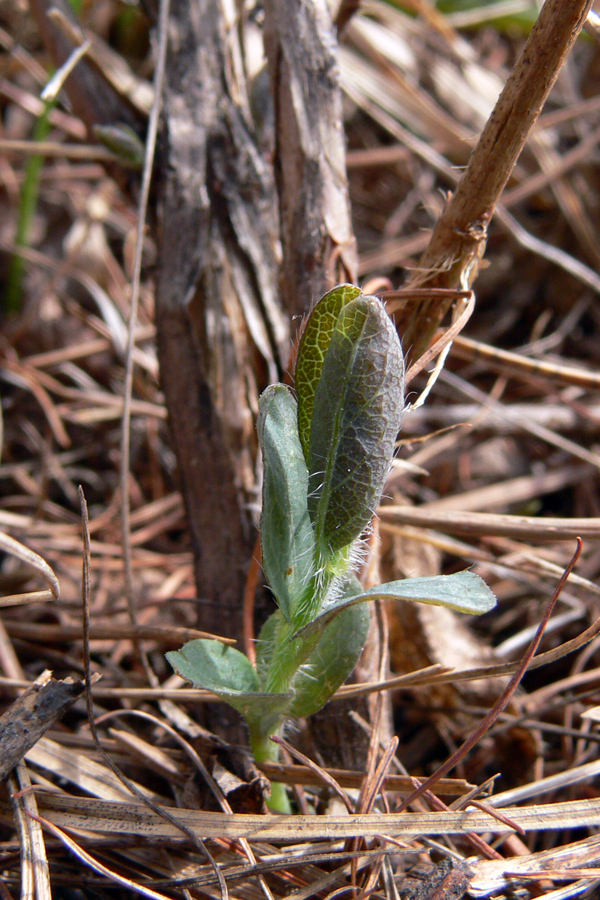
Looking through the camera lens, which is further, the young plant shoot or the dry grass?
the dry grass

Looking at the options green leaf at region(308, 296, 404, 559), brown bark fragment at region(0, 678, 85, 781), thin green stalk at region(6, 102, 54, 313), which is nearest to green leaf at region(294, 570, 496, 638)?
green leaf at region(308, 296, 404, 559)

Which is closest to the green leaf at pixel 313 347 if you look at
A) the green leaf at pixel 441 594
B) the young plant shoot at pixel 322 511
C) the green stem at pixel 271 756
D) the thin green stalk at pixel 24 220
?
the young plant shoot at pixel 322 511

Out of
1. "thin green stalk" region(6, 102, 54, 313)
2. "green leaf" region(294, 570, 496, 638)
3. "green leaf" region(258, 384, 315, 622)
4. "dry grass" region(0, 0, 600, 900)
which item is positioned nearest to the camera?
"green leaf" region(294, 570, 496, 638)

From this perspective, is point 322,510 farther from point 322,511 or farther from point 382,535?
point 382,535

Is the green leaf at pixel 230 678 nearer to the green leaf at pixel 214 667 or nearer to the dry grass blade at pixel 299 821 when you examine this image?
the green leaf at pixel 214 667

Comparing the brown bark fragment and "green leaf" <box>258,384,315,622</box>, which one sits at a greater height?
"green leaf" <box>258,384,315,622</box>

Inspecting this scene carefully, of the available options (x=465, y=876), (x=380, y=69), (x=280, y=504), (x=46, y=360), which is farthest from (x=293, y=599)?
(x=380, y=69)

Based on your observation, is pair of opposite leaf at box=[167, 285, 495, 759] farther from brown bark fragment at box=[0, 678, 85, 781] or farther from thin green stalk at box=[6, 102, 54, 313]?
thin green stalk at box=[6, 102, 54, 313]

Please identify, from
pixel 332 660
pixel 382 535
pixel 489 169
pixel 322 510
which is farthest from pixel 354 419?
pixel 382 535
